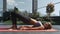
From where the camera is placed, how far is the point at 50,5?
19.0m

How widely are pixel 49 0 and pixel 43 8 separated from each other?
1.06 m

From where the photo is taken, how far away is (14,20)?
14406 millimetres

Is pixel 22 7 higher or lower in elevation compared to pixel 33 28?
higher

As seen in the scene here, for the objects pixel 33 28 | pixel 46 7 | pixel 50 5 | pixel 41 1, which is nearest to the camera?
pixel 33 28

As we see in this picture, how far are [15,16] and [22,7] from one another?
6505 mm

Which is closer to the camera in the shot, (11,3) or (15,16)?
(15,16)

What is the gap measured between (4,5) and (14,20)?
717 cm

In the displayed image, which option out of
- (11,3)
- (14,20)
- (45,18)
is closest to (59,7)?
(45,18)

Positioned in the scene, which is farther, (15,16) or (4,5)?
(4,5)

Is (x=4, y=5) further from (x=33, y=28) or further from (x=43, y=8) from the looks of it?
(x=33, y=28)

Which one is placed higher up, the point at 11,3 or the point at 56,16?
the point at 11,3

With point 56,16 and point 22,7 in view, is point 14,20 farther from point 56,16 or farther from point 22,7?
point 56,16

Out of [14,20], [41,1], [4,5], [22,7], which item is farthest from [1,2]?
[14,20]

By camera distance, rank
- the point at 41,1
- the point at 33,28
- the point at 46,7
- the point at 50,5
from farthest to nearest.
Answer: the point at 41,1 < the point at 46,7 < the point at 50,5 < the point at 33,28
